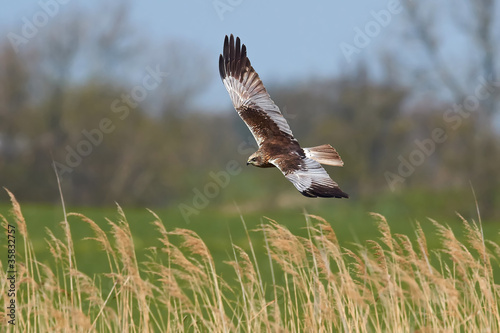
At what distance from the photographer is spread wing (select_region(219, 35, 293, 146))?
20.3 ft

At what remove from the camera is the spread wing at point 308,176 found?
182 inches

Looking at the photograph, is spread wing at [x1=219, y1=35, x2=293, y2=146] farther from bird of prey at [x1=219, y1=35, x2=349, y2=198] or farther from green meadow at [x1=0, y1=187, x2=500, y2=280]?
green meadow at [x1=0, y1=187, x2=500, y2=280]

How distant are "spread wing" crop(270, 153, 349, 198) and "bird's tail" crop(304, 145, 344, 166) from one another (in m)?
0.18

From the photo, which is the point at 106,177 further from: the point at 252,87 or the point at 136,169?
the point at 252,87

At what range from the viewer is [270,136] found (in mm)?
6125

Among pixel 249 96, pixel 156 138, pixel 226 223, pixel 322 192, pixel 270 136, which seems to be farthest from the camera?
pixel 156 138

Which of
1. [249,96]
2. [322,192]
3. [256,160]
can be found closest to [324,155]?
[256,160]

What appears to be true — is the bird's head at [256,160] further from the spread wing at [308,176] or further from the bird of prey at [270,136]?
the spread wing at [308,176]

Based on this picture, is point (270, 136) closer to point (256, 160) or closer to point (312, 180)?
point (256, 160)

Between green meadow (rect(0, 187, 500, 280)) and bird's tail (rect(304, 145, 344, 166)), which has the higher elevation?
green meadow (rect(0, 187, 500, 280))

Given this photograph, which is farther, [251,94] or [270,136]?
[251,94]

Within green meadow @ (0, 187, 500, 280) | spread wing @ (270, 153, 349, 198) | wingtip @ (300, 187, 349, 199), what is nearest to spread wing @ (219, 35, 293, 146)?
spread wing @ (270, 153, 349, 198)

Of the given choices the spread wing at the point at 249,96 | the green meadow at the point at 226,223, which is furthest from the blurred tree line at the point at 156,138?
the spread wing at the point at 249,96

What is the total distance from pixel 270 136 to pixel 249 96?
0.73 metres
